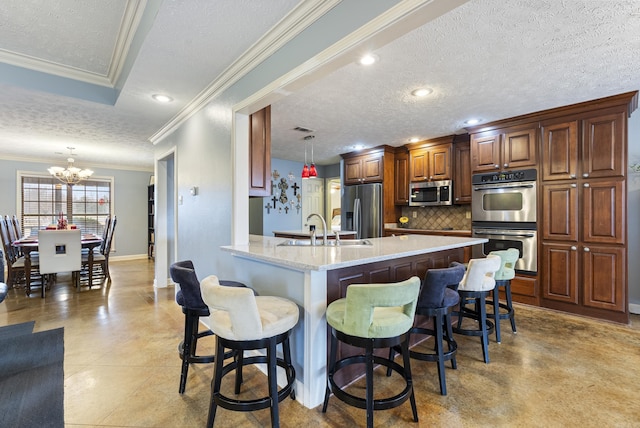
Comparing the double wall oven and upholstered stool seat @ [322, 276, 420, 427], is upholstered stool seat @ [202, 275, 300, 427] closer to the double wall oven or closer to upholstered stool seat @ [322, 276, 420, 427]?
upholstered stool seat @ [322, 276, 420, 427]

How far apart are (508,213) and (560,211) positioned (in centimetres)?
52

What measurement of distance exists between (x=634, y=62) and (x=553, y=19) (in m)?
1.20

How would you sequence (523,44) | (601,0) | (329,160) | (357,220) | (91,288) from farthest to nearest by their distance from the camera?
(329,160)
(357,220)
(91,288)
(523,44)
(601,0)

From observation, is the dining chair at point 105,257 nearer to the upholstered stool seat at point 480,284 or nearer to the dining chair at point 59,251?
the dining chair at point 59,251

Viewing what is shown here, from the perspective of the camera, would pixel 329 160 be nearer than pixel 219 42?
No

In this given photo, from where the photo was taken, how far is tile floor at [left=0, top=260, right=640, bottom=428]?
1673 millimetres

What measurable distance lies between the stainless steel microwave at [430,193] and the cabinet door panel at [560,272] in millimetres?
1459

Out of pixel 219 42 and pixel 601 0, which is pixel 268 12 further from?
pixel 601 0

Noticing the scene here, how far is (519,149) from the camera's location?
3.74 metres

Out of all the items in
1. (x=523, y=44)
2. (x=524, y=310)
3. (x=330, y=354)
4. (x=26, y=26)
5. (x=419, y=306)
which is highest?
(x=26, y=26)

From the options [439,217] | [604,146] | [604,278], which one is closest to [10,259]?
[439,217]

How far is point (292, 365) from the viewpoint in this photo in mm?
1869

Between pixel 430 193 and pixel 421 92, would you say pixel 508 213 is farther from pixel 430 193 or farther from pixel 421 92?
pixel 421 92

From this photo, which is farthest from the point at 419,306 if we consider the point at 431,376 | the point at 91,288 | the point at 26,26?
the point at 91,288
